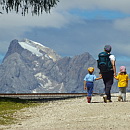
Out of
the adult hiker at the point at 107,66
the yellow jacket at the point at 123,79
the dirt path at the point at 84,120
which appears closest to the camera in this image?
the dirt path at the point at 84,120

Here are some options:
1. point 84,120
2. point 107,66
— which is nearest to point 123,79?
point 107,66

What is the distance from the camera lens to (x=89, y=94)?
19.7m

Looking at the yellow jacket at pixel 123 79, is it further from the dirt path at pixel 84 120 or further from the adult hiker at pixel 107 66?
the dirt path at pixel 84 120

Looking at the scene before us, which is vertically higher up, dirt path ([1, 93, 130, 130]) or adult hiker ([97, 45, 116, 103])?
adult hiker ([97, 45, 116, 103])

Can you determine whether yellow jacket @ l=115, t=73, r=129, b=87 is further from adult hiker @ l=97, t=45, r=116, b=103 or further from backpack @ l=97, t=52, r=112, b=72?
backpack @ l=97, t=52, r=112, b=72

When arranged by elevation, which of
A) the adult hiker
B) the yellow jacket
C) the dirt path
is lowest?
the dirt path

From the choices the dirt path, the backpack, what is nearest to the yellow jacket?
the backpack

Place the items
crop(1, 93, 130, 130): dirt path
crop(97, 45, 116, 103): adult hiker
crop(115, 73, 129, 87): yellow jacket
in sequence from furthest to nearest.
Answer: crop(115, 73, 129, 87): yellow jacket
crop(97, 45, 116, 103): adult hiker
crop(1, 93, 130, 130): dirt path

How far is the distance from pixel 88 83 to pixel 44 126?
7925 mm

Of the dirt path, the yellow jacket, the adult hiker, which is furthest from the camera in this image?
the yellow jacket

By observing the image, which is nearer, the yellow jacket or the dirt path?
the dirt path

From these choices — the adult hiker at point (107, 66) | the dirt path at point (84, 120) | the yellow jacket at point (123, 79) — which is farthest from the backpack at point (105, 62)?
the dirt path at point (84, 120)

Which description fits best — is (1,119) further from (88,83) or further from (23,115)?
(88,83)

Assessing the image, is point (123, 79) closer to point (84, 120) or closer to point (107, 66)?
point (107, 66)
